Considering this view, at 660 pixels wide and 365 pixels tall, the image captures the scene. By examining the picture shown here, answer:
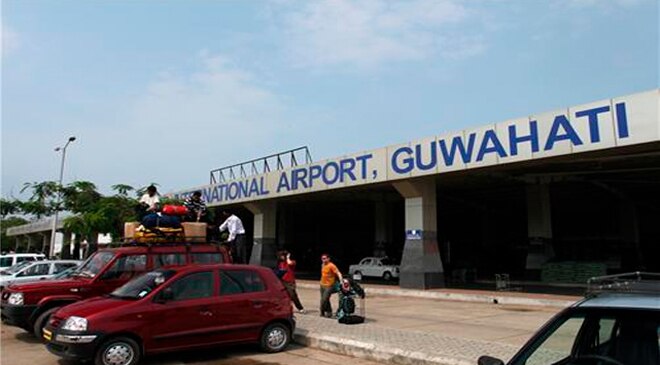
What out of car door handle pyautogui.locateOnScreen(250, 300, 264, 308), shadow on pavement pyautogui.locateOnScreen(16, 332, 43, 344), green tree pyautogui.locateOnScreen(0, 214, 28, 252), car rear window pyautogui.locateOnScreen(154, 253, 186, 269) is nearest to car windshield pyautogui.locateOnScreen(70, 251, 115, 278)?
car rear window pyautogui.locateOnScreen(154, 253, 186, 269)

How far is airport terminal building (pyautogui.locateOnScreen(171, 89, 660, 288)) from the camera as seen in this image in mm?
15789

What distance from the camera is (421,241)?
2108cm

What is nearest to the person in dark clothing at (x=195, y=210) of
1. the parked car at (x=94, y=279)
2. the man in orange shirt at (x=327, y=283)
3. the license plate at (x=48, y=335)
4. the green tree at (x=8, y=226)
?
the parked car at (x=94, y=279)

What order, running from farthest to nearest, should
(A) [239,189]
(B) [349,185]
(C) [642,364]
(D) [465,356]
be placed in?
(A) [239,189]
(B) [349,185]
(D) [465,356]
(C) [642,364]

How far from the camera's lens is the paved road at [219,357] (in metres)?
8.80

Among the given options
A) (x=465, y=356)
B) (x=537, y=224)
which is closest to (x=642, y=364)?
(x=465, y=356)

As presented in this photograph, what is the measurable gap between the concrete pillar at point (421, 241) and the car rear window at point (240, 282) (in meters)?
12.1

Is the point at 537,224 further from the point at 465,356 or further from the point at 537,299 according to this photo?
the point at 465,356

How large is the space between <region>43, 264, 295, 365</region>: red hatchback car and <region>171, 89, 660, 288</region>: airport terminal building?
1003 centimetres

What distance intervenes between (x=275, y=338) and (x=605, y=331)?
22.2 ft

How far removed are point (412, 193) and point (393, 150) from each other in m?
1.81

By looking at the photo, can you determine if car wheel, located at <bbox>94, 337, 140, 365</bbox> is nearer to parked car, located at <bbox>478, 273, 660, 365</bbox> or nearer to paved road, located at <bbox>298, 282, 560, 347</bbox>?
paved road, located at <bbox>298, 282, 560, 347</bbox>

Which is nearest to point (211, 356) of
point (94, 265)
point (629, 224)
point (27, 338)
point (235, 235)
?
point (94, 265)

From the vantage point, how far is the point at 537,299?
16.8 metres
